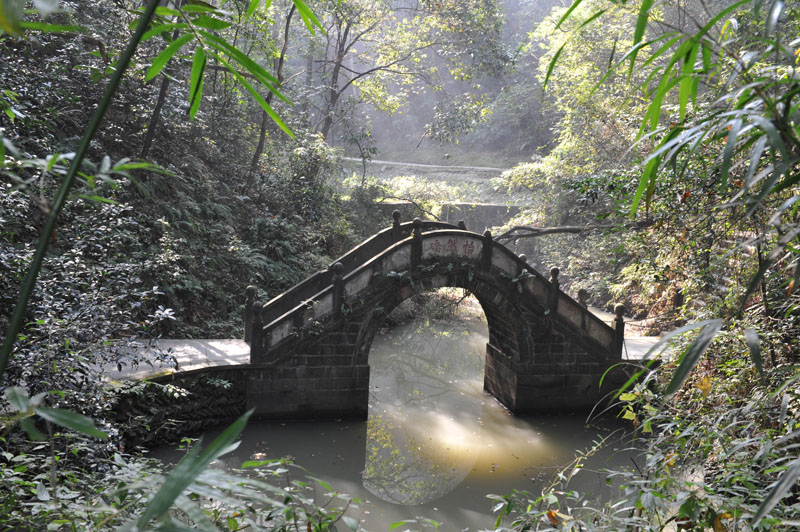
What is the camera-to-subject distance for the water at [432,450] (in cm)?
645

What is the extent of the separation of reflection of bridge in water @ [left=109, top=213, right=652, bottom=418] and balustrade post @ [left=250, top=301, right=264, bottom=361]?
0.01 metres

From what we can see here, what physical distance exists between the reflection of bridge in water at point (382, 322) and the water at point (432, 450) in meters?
0.39

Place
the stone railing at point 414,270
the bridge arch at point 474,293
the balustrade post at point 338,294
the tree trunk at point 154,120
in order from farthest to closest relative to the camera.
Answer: the tree trunk at point 154,120, the bridge arch at point 474,293, the balustrade post at point 338,294, the stone railing at point 414,270

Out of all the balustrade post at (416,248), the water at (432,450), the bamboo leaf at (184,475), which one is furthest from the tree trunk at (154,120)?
the bamboo leaf at (184,475)

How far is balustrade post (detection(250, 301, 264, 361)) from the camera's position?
762cm

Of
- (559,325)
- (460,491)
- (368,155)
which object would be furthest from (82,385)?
(368,155)

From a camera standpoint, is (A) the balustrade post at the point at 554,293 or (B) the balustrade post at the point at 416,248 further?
(A) the balustrade post at the point at 554,293

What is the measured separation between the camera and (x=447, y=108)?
1559cm

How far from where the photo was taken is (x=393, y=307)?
27.8 ft

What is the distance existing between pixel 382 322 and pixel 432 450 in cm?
210

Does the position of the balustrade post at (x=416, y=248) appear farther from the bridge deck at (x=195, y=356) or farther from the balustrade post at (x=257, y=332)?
the bridge deck at (x=195, y=356)

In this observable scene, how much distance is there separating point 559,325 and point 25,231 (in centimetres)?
731

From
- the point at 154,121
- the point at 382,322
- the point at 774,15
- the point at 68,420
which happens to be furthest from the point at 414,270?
the point at 68,420

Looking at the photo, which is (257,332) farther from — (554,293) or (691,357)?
(691,357)
